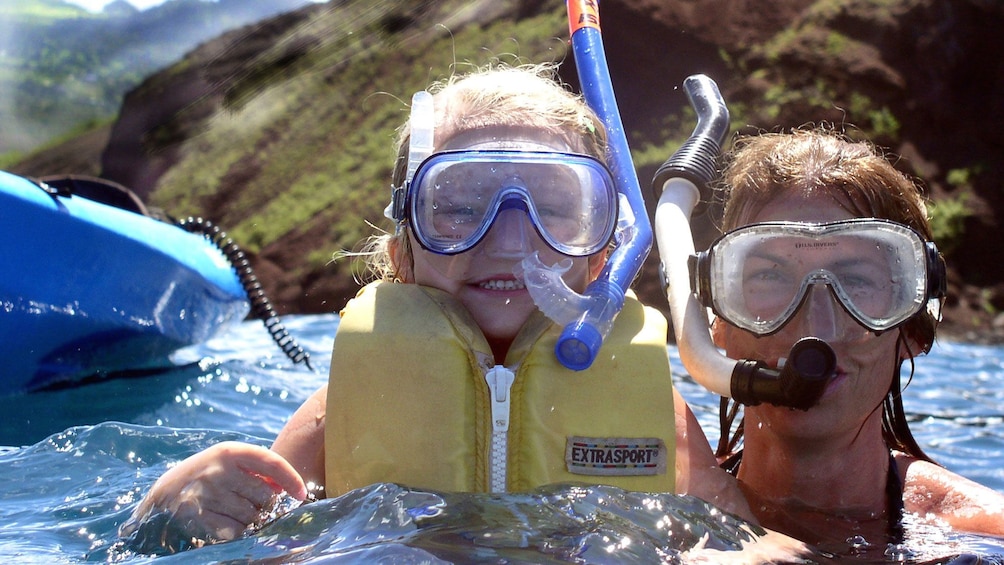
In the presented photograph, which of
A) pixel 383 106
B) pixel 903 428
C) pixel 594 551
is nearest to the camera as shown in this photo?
pixel 594 551

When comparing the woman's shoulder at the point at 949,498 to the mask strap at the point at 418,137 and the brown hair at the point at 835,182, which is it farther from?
the mask strap at the point at 418,137

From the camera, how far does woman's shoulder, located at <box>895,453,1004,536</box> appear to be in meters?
2.69

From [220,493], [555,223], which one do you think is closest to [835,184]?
[555,223]

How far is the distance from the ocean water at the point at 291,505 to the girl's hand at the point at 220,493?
0.04 m

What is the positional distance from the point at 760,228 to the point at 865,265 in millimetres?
260

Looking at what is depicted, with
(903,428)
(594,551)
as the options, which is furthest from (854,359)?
(594,551)

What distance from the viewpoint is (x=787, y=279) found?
8.28ft

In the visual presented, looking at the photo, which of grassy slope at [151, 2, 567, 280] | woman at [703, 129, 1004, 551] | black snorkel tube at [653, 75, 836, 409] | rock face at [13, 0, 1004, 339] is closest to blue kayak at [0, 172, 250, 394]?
black snorkel tube at [653, 75, 836, 409]

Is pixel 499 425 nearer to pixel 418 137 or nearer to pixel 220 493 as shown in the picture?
pixel 220 493

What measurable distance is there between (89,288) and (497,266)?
268 cm

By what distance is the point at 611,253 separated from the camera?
277 cm

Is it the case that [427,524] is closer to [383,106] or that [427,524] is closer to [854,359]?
[854,359]

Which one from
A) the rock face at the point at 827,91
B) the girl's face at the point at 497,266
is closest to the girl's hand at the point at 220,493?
the girl's face at the point at 497,266

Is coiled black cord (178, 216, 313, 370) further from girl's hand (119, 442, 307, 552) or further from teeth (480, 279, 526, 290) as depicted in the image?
girl's hand (119, 442, 307, 552)
